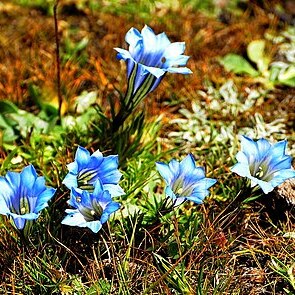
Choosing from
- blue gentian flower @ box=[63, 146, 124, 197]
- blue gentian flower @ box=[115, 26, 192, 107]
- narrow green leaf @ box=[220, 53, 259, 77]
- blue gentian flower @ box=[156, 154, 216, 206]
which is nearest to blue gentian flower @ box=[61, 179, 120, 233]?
blue gentian flower @ box=[63, 146, 124, 197]

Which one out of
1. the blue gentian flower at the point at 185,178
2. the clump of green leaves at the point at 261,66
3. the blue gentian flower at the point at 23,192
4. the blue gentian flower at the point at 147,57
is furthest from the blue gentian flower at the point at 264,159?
the clump of green leaves at the point at 261,66

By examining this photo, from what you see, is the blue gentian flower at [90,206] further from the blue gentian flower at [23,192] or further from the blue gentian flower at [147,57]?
the blue gentian flower at [147,57]

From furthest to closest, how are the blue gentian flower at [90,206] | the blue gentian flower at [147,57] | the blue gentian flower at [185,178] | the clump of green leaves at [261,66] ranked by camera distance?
1. the clump of green leaves at [261,66]
2. the blue gentian flower at [147,57]
3. the blue gentian flower at [185,178]
4. the blue gentian flower at [90,206]

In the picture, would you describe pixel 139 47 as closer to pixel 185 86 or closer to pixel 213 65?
pixel 185 86

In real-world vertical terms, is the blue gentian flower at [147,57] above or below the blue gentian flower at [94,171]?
above

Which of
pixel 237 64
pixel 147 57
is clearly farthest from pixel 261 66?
pixel 147 57

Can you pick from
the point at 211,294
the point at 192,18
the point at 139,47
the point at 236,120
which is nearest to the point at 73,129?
the point at 139,47
